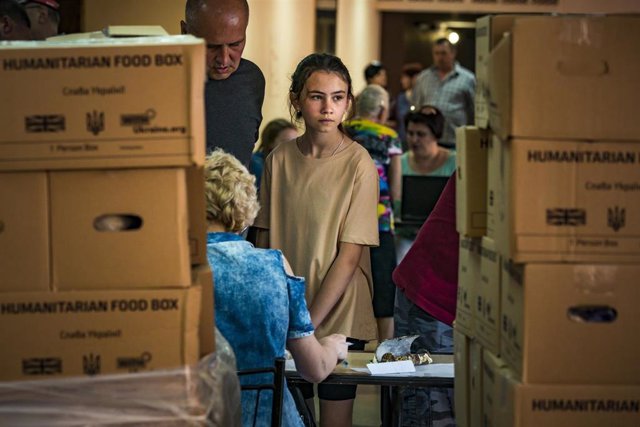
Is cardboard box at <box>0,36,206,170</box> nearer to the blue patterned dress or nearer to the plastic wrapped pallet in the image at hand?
the plastic wrapped pallet

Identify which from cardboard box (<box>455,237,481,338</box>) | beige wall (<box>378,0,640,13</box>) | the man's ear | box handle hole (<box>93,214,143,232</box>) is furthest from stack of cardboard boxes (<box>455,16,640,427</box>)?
beige wall (<box>378,0,640,13</box>)

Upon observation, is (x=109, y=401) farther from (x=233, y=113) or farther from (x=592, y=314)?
(x=233, y=113)

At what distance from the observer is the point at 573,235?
81.5 inches

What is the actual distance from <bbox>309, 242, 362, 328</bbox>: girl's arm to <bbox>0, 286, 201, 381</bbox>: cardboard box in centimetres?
133

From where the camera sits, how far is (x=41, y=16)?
13.6 feet

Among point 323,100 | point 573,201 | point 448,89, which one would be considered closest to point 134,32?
point 573,201

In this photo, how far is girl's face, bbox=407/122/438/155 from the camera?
5742 mm

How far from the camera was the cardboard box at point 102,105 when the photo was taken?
6.39 ft

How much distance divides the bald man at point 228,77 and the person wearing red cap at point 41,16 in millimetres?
747

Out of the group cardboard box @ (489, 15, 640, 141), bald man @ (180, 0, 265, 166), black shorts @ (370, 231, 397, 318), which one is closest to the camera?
cardboard box @ (489, 15, 640, 141)

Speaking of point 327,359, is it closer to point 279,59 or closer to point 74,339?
point 74,339

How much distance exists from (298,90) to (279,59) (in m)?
3.79

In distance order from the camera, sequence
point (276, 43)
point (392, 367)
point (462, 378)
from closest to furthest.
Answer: point (462, 378)
point (392, 367)
point (276, 43)

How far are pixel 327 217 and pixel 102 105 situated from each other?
1454 mm
